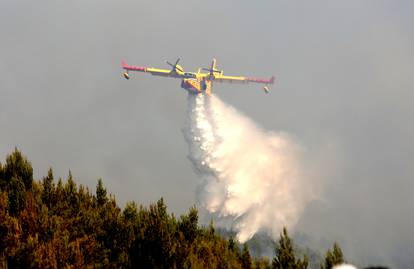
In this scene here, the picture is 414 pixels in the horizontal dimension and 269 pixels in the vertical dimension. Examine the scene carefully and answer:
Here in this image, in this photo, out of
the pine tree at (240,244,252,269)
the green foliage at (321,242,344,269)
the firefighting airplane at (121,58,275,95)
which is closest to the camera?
the green foliage at (321,242,344,269)

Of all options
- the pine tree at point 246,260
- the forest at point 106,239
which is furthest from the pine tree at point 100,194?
the pine tree at point 246,260

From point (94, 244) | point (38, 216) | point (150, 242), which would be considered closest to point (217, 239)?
point (150, 242)

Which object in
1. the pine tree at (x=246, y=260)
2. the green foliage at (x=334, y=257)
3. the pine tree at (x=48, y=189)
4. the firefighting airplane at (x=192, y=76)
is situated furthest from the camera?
the firefighting airplane at (x=192, y=76)

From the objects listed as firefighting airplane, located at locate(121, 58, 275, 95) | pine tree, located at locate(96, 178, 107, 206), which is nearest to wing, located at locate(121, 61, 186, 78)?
firefighting airplane, located at locate(121, 58, 275, 95)

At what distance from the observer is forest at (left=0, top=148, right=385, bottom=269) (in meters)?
22.0

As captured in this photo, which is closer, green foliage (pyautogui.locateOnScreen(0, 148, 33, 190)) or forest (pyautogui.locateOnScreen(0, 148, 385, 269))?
forest (pyautogui.locateOnScreen(0, 148, 385, 269))

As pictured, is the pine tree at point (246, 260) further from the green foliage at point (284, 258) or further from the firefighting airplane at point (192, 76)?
the firefighting airplane at point (192, 76)

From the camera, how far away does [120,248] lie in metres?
24.6

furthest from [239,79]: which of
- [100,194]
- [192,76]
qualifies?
[100,194]

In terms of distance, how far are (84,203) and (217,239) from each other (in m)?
8.98

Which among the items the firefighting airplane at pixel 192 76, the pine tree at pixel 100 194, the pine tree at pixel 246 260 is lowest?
the pine tree at pixel 246 260

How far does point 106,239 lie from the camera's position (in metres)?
25.7

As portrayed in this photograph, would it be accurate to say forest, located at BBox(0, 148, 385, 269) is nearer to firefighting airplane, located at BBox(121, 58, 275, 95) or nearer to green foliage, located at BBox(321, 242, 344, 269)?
green foliage, located at BBox(321, 242, 344, 269)

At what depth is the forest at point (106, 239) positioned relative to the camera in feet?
72.1
